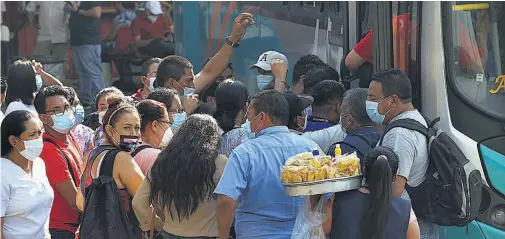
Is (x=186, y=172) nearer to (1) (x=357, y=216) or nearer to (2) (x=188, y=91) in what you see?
(1) (x=357, y=216)

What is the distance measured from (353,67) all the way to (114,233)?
2.74 meters

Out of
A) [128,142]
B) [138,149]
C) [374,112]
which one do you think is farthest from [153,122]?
[374,112]

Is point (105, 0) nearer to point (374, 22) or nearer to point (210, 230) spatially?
point (374, 22)

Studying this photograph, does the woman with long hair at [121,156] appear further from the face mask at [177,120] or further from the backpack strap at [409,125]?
the backpack strap at [409,125]

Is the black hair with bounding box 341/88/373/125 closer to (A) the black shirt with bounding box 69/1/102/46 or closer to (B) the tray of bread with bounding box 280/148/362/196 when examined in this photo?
(B) the tray of bread with bounding box 280/148/362/196

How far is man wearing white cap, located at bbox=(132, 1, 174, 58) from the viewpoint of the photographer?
44.0 feet

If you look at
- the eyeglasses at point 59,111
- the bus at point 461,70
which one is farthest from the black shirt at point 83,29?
the bus at point 461,70

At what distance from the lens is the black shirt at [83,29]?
1199 cm

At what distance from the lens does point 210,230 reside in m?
5.01

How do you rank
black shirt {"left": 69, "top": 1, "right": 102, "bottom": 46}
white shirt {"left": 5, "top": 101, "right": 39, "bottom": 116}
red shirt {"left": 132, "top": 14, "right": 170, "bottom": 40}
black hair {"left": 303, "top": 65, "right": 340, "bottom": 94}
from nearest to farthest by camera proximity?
1. black hair {"left": 303, "top": 65, "right": 340, "bottom": 94}
2. white shirt {"left": 5, "top": 101, "right": 39, "bottom": 116}
3. black shirt {"left": 69, "top": 1, "right": 102, "bottom": 46}
4. red shirt {"left": 132, "top": 14, "right": 170, "bottom": 40}

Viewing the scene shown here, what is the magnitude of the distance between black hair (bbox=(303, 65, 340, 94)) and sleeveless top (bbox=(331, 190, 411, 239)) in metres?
2.40

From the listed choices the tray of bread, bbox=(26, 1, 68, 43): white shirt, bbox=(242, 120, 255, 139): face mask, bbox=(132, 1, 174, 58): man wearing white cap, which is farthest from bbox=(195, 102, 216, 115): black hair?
bbox=(132, 1, 174, 58): man wearing white cap

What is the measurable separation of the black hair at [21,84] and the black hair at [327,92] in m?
2.42

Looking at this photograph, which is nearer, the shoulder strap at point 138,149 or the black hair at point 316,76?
the shoulder strap at point 138,149
